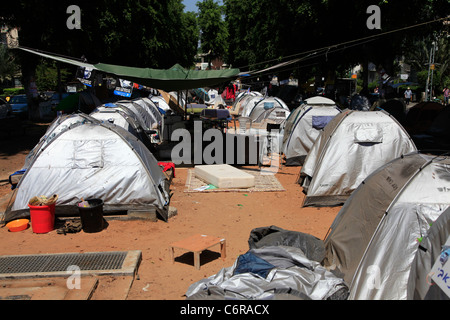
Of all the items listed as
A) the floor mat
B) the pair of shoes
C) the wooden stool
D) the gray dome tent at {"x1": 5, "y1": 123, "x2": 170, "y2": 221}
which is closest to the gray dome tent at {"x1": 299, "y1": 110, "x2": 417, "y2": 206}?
the floor mat

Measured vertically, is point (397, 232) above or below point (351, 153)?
below

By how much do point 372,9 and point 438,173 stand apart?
12.3 meters

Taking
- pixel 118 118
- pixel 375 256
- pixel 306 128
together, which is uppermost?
pixel 118 118

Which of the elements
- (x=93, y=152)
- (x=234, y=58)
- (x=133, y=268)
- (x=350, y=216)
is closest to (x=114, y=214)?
(x=93, y=152)

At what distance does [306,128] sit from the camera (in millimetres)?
12961

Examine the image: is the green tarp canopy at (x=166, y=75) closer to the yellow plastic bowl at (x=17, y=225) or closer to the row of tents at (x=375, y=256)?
the yellow plastic bowl at (x=17, y=225)

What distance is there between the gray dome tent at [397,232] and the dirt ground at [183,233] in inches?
74.7

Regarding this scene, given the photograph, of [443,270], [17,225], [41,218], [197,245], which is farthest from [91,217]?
[443,270]

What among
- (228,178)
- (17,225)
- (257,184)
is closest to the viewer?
(17,225)

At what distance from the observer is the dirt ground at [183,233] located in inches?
234

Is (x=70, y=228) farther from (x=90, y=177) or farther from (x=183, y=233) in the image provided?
(x=183, y=233)

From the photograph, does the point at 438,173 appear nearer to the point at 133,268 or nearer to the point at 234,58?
the point at 133,268

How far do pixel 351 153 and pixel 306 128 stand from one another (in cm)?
384

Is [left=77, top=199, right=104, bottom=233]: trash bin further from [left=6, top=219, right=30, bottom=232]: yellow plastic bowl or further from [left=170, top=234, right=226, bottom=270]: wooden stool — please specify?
[left=170, top=234, right=226, bottom=270]: wooden stool
